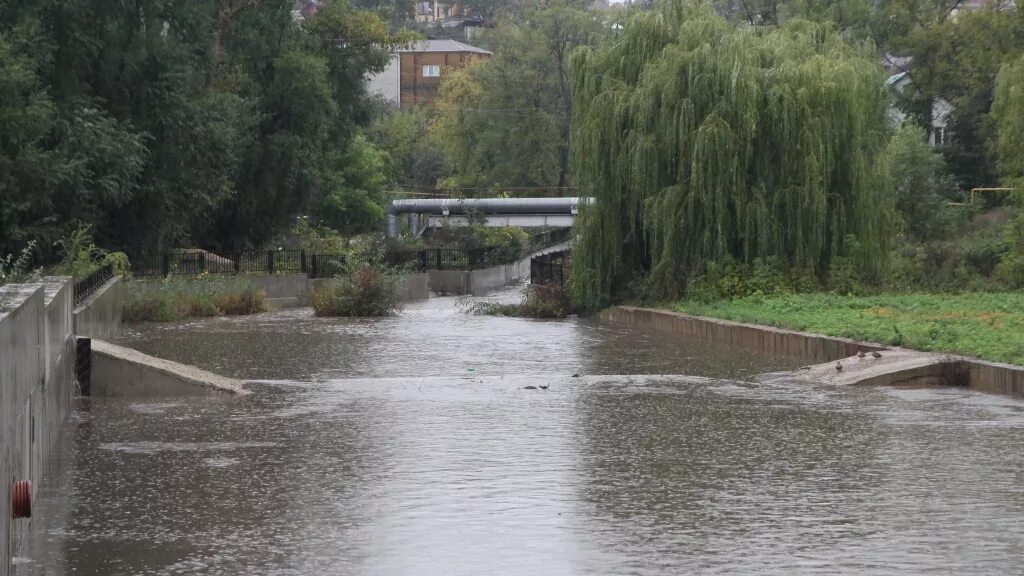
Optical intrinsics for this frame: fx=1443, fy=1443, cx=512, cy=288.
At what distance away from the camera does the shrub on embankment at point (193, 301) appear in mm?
31609

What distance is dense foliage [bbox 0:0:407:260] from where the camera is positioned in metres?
34.8

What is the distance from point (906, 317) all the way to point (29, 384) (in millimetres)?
15549

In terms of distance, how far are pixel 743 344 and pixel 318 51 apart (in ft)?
117

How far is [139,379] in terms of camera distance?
16.3 meters

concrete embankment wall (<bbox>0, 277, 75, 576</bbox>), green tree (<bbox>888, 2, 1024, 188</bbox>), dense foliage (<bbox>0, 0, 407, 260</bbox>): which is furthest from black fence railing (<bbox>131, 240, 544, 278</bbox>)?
concrete embankment wall (<bbox>0, 277, 75, 576</bbox>)

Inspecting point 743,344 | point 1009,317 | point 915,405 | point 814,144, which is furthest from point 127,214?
point 915,405

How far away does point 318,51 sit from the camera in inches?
Result: 2188

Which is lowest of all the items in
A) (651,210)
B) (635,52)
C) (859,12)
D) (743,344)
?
(743,344)

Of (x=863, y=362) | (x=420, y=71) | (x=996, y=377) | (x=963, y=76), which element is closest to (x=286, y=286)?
(x=863, y=362)

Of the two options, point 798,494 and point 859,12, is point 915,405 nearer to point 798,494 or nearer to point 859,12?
point 798,494

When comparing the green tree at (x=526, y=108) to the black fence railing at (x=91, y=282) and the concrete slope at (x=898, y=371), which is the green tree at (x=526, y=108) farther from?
the concrete slope at (x=898, y=371)

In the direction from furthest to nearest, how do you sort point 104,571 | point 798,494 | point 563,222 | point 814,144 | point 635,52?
point 563,222, point 635,52, point 814,144, point 798,494, point 104,571

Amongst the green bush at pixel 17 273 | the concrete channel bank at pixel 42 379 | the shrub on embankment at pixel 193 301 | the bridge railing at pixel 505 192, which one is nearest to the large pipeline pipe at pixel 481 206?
the bridge railing at pixel 505 192

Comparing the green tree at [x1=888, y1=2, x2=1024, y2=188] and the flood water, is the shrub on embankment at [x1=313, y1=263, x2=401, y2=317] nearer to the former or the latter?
the flood water
